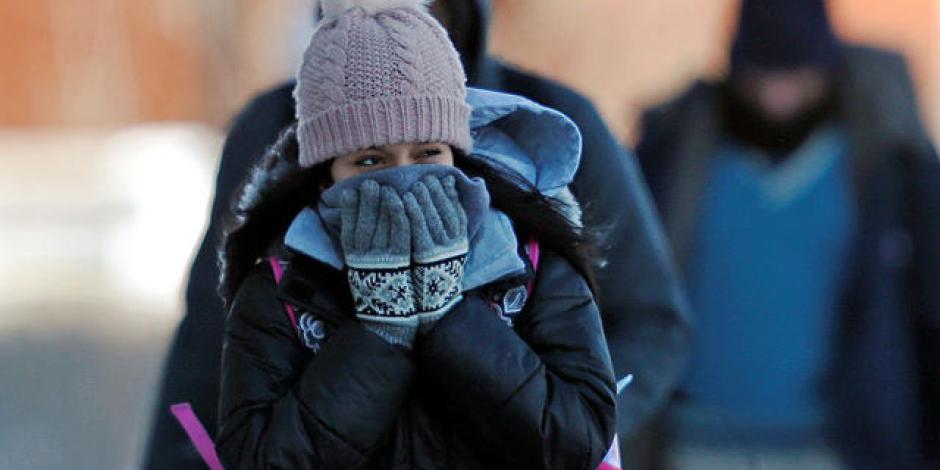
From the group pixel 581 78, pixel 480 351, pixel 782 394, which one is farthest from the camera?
pixel 782 394

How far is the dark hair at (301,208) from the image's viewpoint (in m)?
1.54

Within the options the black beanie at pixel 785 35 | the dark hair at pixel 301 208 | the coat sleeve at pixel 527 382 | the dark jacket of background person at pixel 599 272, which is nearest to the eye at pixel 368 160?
the dark hair at pixel 301 208

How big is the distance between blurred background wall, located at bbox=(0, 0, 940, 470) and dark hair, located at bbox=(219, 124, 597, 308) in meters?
0.48

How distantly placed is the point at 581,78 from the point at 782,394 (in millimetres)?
758

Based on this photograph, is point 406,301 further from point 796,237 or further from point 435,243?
point 796,237

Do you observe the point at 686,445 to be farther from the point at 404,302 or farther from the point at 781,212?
the point at 404,302

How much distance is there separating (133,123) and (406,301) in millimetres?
1152

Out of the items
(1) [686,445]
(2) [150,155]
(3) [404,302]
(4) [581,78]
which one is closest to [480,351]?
(3) [404,302]

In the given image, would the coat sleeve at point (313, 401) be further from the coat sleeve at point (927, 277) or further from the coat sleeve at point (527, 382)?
the coat sleeve at point (927, 277)

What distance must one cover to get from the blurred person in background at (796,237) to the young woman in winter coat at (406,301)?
0.67 m

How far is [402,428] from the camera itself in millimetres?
1417

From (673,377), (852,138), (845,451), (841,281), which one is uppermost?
(852,138)

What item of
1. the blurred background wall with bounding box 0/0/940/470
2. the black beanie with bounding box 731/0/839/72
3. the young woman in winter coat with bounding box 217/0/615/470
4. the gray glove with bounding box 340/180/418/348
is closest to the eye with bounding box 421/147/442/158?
the young woman in winter coat with bounding box 217/0/615/470

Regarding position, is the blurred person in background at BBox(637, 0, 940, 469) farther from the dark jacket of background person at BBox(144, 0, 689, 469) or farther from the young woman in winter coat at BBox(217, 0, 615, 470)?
the young woman in winter coat at BBox(217, 0, 615, 470)
